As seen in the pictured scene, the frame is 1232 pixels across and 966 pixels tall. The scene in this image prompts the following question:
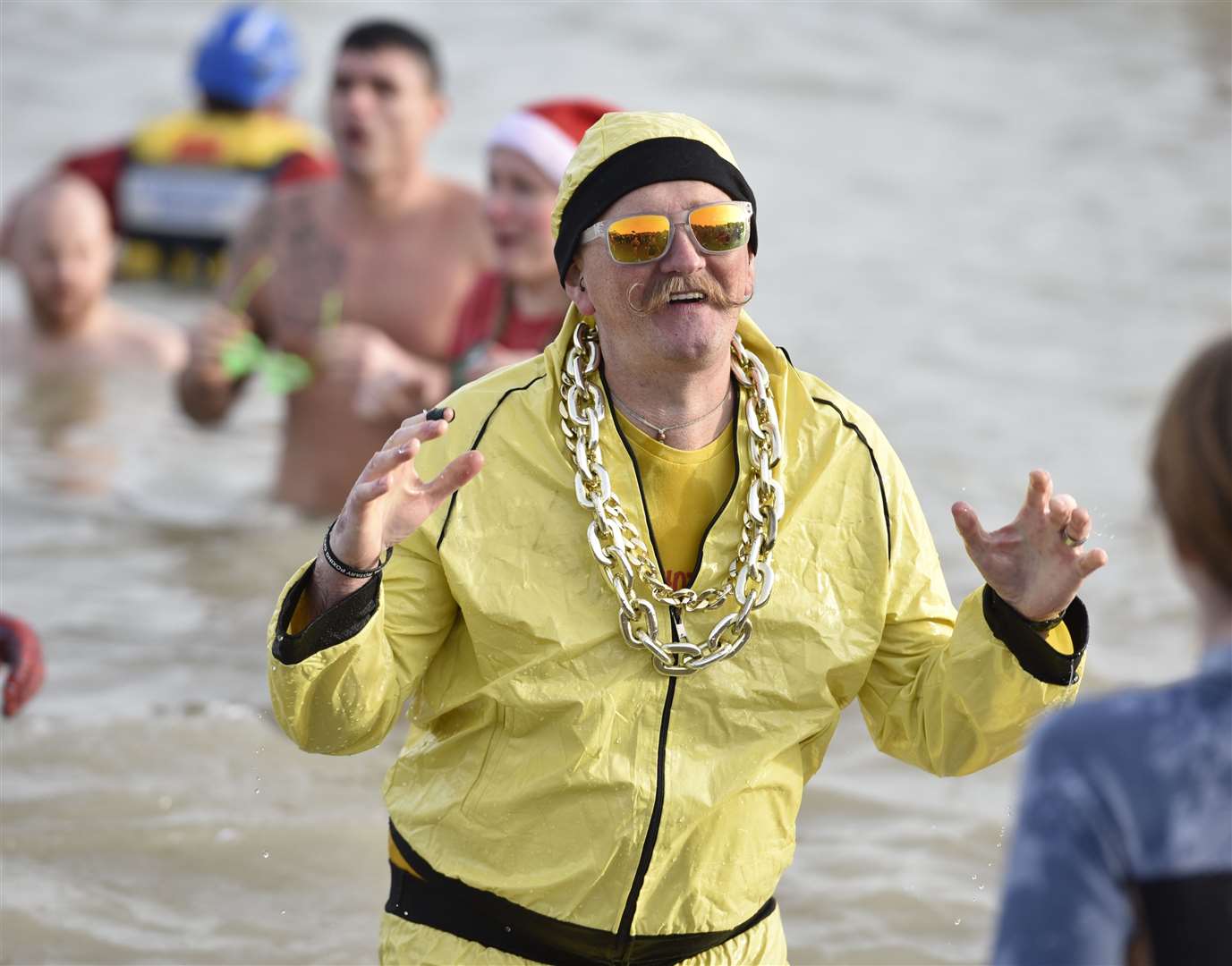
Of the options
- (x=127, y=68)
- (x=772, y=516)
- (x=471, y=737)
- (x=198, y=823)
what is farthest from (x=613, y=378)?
(x=127, y=68)

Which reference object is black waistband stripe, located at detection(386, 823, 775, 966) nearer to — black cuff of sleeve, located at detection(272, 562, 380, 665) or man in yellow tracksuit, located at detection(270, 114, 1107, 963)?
man in yellow tracksuit, located at detection(270, 114, 1107, 963)

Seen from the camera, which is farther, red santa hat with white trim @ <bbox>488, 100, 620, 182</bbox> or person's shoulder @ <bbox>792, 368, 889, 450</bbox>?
red santa hat with white trim @ <bbox>488, 100, 620, 182</bbox>

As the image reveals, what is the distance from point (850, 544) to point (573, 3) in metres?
18.5

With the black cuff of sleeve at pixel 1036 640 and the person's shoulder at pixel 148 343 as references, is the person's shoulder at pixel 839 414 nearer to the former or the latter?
the black cuff of sleeve at pixel 1036 640

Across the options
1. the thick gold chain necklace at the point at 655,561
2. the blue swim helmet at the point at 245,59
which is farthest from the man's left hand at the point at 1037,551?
the blue swim helmet at the point at 245,59

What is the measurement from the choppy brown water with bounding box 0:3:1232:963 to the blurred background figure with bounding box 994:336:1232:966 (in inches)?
14.5

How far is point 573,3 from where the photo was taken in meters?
21.0

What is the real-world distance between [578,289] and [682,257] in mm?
289

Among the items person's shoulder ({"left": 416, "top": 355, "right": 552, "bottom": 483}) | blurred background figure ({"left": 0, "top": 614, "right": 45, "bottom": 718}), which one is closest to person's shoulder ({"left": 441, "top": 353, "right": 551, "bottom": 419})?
person's shoulder ({"left": 416, "top": 355, "right": 552, "bottom": 483})

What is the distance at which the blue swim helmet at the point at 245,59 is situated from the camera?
10.8 m

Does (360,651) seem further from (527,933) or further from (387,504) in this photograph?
(527,933)

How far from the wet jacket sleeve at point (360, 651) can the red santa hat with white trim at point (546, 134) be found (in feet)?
9.00

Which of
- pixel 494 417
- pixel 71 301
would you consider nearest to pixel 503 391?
pixel 494 417

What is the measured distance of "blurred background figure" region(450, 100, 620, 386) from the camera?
5.72 metres
